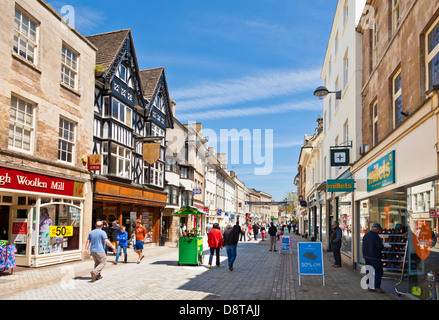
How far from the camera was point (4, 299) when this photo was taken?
8.90 m

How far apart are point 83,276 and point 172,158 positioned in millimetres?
22935

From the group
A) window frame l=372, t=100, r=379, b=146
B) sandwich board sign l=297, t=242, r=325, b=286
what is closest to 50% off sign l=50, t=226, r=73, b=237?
sandwich board sign l=297, t=242, r=325, b=286

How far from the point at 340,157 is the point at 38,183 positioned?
11.5 metres

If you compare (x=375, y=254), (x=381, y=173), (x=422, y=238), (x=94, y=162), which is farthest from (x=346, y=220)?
(x=94, y=162)

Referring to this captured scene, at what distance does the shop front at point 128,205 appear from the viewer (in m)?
20.1

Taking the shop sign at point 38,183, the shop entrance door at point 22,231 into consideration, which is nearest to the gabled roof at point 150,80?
the shop sign at point 38,183

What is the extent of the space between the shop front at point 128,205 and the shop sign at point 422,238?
46.0 ft

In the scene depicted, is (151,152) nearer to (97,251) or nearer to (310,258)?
(97,251)

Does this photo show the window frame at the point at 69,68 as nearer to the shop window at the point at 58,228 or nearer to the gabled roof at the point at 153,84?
the shop window at the point at 58,228

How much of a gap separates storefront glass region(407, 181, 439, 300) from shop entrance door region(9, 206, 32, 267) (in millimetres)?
12531

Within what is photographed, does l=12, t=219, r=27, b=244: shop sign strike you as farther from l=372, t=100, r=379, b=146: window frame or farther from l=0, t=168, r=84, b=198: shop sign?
l=372, t=100, r=379, b=146: window frame

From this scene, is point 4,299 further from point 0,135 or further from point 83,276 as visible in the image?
point 0,135

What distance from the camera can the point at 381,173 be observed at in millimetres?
11555

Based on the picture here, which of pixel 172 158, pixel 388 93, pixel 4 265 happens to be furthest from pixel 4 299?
pixel 172 158
